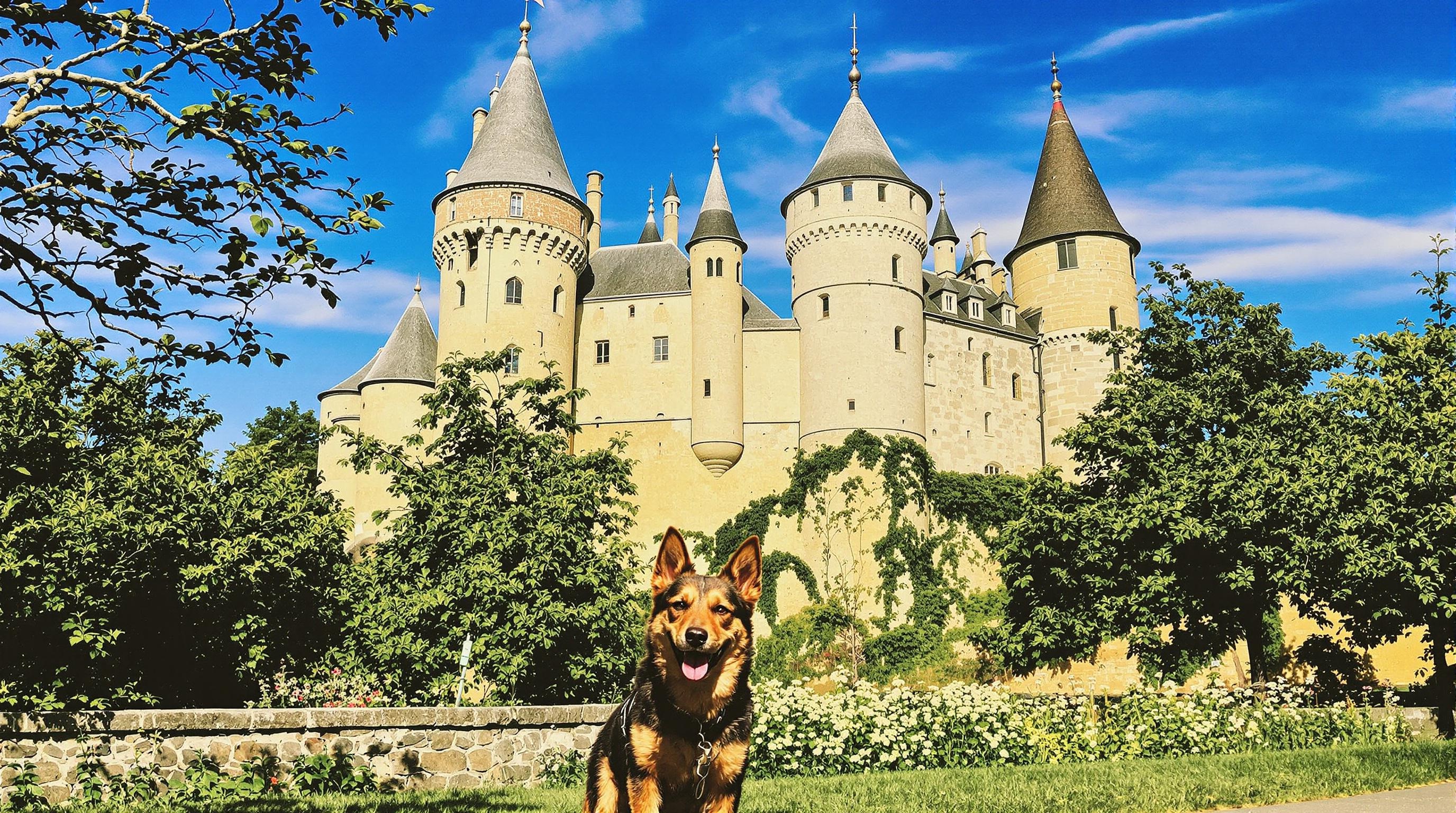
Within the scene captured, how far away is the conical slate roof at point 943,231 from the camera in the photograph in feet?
207

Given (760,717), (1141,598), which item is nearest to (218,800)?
(760,717)

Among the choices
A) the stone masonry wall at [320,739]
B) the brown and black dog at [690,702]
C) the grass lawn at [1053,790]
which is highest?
the brown and black dog at [690,702]

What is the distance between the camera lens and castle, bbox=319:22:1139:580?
4500cm

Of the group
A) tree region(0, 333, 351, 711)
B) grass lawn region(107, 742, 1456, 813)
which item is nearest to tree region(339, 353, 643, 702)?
tree region(0, 333, 351, 711)

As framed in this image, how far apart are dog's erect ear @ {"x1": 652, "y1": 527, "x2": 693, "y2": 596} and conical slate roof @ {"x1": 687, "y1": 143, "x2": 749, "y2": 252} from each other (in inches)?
1696

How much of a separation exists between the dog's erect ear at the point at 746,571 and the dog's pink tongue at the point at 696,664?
37 centimetres

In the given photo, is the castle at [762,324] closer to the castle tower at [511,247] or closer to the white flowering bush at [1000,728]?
the castle tower at [511,247]

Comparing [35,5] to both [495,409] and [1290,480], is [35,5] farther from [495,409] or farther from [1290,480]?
[1290,480]

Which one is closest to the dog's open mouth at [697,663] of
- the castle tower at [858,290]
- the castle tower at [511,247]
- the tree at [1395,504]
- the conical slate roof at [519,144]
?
the tree at [1395,504]

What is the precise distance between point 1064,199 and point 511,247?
88.0 ft

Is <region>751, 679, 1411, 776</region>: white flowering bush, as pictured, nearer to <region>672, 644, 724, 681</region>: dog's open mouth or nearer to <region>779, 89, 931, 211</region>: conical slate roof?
<region>672, 644, 724, 681</region>: dog's open mouth

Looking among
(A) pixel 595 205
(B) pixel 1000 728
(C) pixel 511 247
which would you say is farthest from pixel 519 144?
(B) pixel 1000 728

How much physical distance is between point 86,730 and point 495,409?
12682 millimetres

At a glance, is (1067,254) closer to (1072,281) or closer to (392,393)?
(1072,281)
